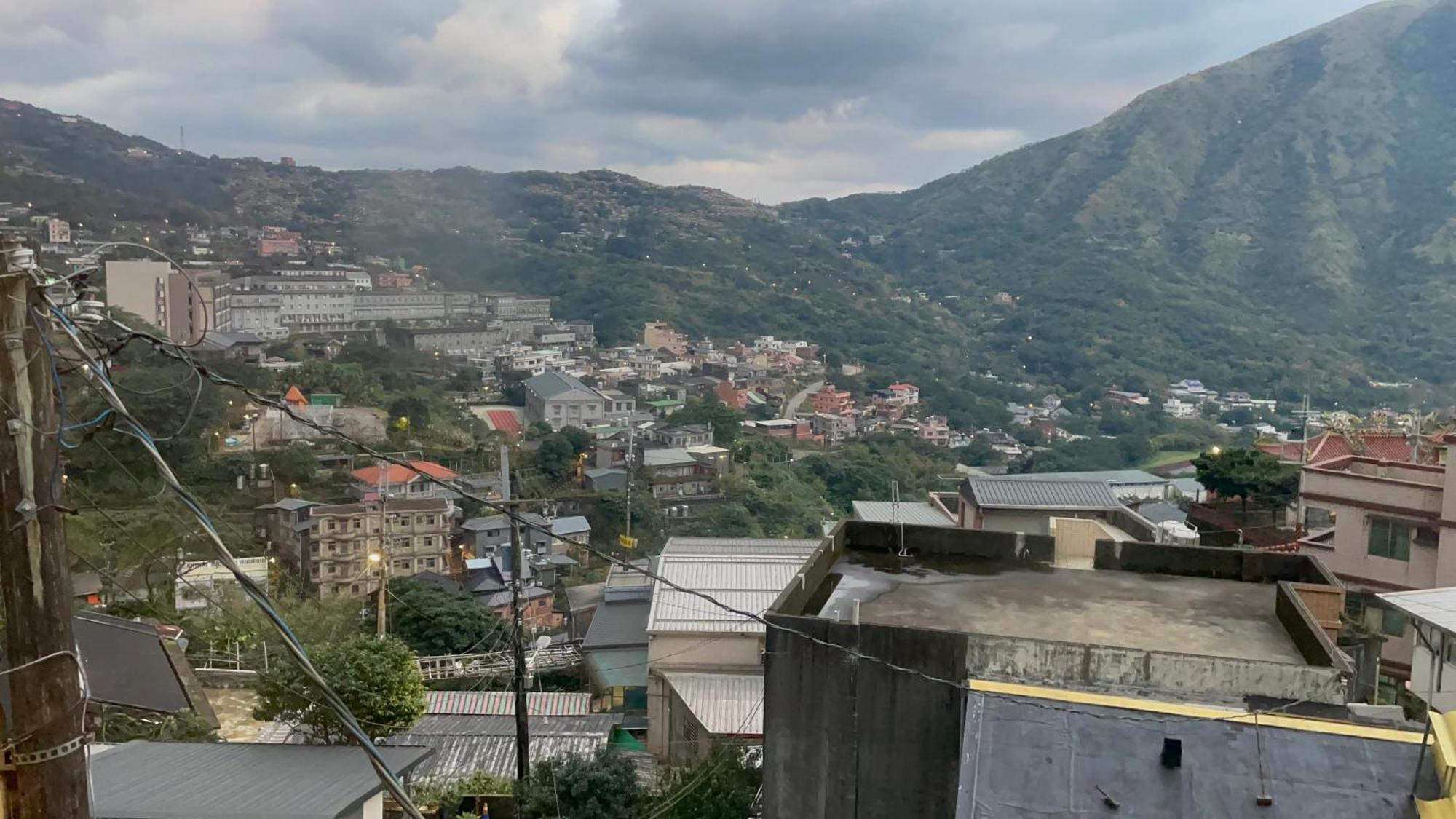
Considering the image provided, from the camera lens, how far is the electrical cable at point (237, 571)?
8.13ft

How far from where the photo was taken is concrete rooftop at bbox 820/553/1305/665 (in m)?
5.81

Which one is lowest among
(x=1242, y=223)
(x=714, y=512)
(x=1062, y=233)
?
(x=714, y=512)

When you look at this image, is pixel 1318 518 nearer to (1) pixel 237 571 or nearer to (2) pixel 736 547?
(2) pixel 736 547

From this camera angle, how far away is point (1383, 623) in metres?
13.1

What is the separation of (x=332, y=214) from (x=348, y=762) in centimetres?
11197

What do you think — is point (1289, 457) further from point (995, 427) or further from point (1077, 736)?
point (995, 427)

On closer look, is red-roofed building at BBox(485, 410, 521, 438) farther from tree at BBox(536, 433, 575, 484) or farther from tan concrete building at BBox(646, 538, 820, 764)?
tan concrete building at BBox(646, 538, 820, 764)

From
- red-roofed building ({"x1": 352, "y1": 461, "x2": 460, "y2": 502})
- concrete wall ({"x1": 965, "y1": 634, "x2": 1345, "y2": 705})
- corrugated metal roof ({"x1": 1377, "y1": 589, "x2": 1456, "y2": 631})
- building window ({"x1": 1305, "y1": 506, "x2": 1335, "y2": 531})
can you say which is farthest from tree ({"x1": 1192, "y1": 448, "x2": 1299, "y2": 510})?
red-roofed building ({"x1": 352, "y1": 461, "x2": 460, "y2": 502})

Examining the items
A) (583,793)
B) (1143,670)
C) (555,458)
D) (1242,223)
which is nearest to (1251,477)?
(583,793)

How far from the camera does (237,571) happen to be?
103 inches

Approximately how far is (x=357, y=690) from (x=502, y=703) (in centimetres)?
514

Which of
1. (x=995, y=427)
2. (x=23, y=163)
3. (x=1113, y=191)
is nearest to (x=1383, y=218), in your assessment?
(x=1113, y=191)

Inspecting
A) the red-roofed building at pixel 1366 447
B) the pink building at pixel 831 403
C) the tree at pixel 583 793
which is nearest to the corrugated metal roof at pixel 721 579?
the tree at pixel 583 793

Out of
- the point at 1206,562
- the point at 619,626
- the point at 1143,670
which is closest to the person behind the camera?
the point at 1143,670
